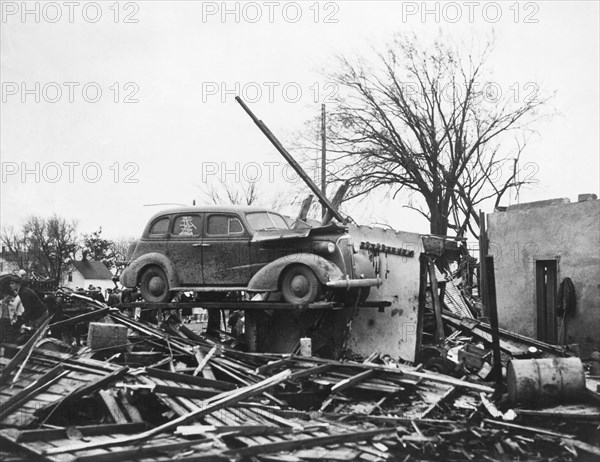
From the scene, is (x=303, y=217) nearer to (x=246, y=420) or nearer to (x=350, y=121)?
(x=246, y=420)

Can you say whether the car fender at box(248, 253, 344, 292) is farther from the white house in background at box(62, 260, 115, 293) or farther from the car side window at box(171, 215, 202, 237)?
the white house in background at box(62, 260, 115, 293)

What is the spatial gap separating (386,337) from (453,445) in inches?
211

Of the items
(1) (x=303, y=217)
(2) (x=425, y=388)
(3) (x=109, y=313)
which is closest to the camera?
(2) (x=425, y=388)

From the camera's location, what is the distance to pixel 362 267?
456 inches

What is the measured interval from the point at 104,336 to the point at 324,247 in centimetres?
381

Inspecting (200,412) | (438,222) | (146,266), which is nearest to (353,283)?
(146,266)

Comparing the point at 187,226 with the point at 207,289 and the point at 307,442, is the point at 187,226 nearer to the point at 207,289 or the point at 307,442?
the point at 207,289

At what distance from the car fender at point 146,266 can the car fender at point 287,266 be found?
5.28 feet

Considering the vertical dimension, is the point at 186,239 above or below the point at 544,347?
above

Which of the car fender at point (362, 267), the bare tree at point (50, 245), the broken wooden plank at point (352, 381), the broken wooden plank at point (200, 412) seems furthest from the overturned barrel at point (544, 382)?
the bare tree at point (50, 245)

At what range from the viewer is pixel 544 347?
460 inches

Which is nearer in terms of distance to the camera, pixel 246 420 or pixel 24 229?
pixel 246 420

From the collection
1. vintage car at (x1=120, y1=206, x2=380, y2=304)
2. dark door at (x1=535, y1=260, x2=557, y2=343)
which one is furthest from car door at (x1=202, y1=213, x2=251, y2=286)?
dark door at (x1=535, y1=260, x2=557, y2=343)

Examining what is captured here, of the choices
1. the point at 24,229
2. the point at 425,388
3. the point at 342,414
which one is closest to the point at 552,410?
the point at 425,388
